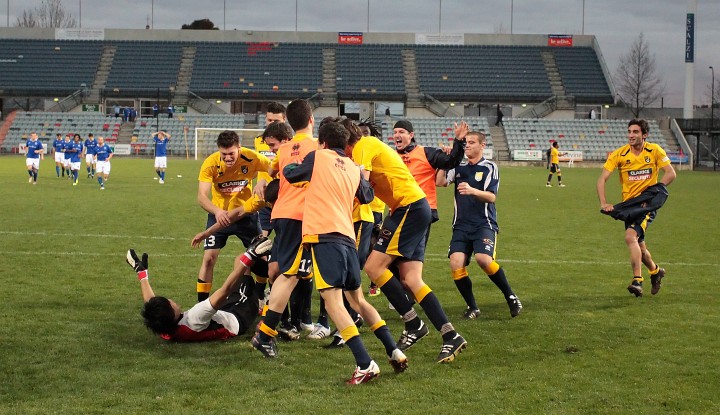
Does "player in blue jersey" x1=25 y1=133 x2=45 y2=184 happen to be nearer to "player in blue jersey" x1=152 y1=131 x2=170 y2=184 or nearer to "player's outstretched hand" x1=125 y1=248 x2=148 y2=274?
"player in blue jersey" x1=152 y1=131 x2=170 y2=184

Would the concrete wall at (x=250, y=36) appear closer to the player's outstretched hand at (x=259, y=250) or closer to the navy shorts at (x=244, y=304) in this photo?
the navy shorts at (x=244, y=304)

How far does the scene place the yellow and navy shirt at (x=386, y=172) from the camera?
23.2ft

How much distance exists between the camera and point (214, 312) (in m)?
7.41

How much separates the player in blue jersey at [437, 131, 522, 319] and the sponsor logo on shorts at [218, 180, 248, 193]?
230 centimetres

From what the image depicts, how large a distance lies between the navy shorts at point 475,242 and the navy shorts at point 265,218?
78.5 inches

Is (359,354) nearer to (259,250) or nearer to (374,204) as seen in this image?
(259,250)

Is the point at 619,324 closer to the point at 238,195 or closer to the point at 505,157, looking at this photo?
the point at 238,195

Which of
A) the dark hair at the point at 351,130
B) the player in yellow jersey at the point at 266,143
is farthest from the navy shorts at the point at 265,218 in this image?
the dark hair at the point at 351,130

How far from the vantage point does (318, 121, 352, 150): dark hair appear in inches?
257

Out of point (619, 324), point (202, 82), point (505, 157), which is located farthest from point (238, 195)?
point (202, 82)

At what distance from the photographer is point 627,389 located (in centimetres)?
604

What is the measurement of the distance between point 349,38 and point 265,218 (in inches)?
2545

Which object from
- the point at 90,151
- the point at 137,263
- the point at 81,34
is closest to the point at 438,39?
the point at 81,34

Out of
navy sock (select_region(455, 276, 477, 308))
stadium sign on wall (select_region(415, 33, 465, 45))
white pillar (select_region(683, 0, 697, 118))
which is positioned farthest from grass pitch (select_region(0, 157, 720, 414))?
stadium sign on wall (select_region(415, 33, 465, 45))
